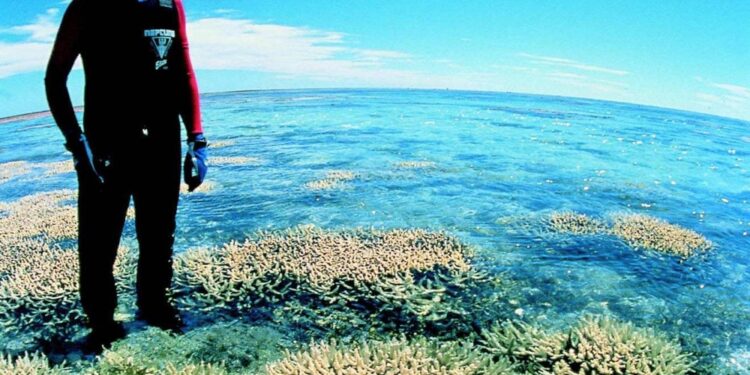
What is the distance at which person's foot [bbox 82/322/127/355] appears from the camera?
462 centimetres

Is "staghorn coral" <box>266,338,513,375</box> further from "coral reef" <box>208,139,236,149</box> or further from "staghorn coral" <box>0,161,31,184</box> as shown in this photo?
"coral reef" <box>208,139,236,149</box>

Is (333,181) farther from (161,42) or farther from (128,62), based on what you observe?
(128,62)

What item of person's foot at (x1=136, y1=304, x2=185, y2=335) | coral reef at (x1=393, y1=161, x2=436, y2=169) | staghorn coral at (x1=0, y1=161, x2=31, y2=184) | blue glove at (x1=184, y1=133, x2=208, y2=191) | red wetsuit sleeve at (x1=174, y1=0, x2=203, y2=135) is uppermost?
red wetsuit sleeve at (x1=174, y1=0, x2=203, y2=135)

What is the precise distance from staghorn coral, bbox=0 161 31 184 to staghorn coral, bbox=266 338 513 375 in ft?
59.5

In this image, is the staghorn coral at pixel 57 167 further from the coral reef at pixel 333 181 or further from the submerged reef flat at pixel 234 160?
the coral reef at pixel 333 181

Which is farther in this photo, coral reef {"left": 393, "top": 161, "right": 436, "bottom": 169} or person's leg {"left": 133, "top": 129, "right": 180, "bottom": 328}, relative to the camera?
coral reef {"left": 393, "top": 161, "right": 436, "bottom": 169}

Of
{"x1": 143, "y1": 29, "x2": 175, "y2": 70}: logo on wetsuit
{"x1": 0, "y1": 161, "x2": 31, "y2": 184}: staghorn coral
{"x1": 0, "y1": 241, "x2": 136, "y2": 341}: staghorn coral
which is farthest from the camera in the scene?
{"x1": 0, "y1": 161, "x2": 31, "y2": 184}: staghorn coral

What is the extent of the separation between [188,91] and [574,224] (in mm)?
8751

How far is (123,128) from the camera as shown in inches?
159

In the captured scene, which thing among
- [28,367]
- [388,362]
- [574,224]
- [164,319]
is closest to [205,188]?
[164,319]

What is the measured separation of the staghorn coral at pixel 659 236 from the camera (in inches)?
333

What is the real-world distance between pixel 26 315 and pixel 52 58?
3749mm

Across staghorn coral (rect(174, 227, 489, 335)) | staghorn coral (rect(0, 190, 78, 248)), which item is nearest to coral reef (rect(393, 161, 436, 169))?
staghorn coral (rect(174, 227, 489, 335))

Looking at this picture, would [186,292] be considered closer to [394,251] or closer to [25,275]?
[25,275]
